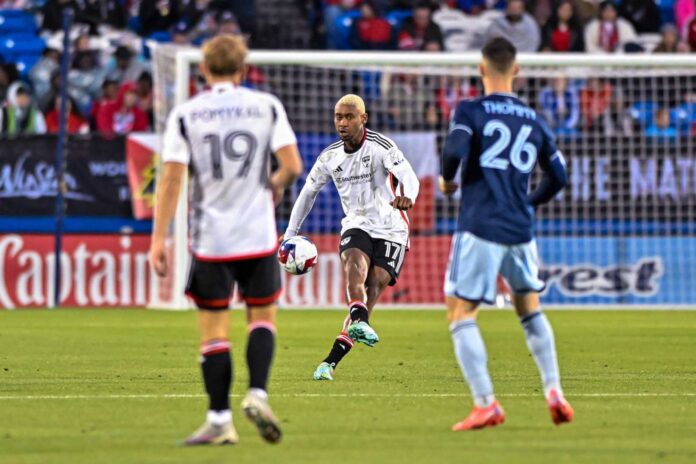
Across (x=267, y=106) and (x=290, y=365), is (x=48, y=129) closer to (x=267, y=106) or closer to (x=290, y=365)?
(x=290, y=365)

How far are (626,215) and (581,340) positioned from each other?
6.02 metres

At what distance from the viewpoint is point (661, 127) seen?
22.7 m

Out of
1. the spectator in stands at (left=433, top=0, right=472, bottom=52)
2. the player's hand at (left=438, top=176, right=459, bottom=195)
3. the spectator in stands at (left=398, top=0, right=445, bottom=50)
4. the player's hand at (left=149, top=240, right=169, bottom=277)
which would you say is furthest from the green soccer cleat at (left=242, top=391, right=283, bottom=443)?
the spectator in stands at (left=433, top=0, right=472, bottom=52)

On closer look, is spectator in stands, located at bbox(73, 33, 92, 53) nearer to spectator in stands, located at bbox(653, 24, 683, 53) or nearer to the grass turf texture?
the grass turf texture

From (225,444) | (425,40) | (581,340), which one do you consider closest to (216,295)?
(225,444)

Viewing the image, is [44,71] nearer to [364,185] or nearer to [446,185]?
[364,185]

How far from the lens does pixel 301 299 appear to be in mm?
21703

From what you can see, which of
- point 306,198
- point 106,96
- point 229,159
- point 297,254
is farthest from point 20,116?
point 229,159

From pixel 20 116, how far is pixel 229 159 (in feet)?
53.4

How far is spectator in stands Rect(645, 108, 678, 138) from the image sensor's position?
73.5 ft

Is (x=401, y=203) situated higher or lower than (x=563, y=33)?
higher

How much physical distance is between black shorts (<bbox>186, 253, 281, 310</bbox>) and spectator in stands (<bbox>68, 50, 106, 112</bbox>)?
676 inches

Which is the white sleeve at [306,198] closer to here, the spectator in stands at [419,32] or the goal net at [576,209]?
the goal net at [576,209]

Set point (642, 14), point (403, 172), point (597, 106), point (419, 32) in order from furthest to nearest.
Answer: point (642, 14) → point (419, 32) → point (597, 106) → point (403, 172)
